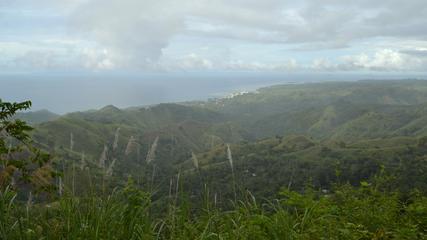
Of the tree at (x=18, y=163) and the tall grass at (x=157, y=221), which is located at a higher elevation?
the tree at (x=18, y=163)

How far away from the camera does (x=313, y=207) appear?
4.17m

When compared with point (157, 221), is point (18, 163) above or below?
above

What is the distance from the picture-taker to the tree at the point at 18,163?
153 inches

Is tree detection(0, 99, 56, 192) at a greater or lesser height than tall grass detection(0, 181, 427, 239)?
greater

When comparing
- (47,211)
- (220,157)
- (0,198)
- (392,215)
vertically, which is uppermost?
(0,198)

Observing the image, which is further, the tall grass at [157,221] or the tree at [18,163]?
the tree at [18,163]

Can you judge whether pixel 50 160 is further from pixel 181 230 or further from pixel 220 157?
pixel 220 157

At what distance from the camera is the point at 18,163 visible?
14.7 ft

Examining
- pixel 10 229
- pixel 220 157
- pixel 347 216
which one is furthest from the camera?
pixel 220 157

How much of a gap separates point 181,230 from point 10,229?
4.72 feet

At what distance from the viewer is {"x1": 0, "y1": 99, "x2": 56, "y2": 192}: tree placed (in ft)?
12.8

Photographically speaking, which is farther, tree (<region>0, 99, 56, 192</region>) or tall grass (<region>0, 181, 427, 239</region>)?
tree (<region>0, 99, 56, 192</region>)

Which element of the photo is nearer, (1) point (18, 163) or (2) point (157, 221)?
(2) point (157, 221)

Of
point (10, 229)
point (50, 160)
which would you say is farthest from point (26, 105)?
point (10, 229)
